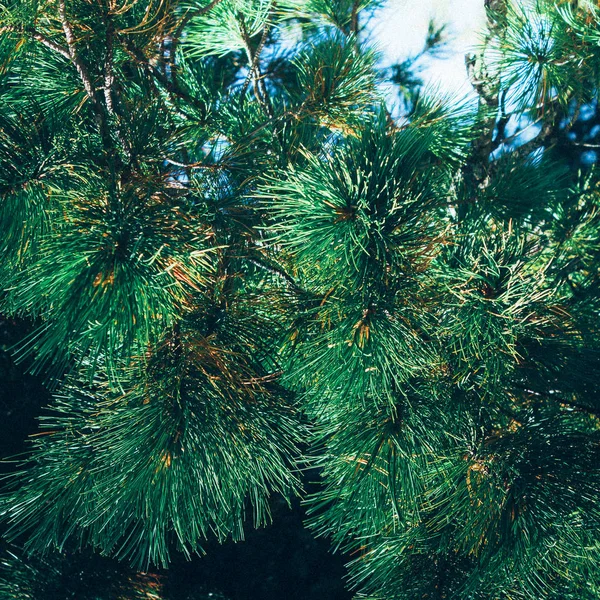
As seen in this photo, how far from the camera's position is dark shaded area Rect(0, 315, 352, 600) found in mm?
1002

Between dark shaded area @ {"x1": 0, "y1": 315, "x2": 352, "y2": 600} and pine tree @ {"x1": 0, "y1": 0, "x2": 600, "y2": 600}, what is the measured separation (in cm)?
38

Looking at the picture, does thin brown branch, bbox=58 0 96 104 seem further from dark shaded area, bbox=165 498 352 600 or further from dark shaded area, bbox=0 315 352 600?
dark shaded area, bbox=165 498 352 600

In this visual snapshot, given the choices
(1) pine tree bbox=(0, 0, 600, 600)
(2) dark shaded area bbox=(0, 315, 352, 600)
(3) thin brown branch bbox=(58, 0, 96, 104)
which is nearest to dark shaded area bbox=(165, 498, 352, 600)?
(2) dark shaded area bbox=(0, 315, 352, 600)

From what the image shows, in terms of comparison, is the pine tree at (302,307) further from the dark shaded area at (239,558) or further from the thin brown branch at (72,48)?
the dark shaded area at (239,558)

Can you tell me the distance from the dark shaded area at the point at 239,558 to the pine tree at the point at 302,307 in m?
0.38

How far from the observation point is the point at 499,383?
595 millimetres

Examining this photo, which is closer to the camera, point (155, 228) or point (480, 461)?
point (155, 228)

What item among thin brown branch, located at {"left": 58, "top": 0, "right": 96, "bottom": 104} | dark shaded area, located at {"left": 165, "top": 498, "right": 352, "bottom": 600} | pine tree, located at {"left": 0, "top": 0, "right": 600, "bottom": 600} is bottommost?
dark shaded area, located at {"left": 165, "top": 498, "right": 352, "bottom": 600}

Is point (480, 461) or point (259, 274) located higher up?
point (259, 274)

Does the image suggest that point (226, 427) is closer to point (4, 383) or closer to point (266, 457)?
point (266, 457)

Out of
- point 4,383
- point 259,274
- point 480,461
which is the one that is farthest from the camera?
point 4,383

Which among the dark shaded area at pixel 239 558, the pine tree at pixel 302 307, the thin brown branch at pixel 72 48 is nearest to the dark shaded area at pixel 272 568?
the dark shaded area at pixel 239 558

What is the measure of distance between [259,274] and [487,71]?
450 mm

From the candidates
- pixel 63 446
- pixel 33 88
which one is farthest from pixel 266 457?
pixel 33 88
